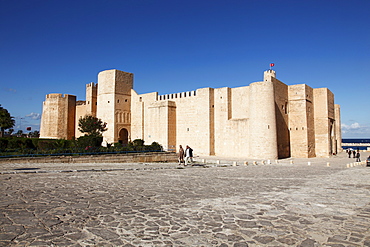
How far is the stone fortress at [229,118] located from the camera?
873 inches

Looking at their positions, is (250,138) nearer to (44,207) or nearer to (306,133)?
(306,133)

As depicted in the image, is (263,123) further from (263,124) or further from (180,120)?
(180,120)

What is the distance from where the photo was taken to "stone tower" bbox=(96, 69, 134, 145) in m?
28.0

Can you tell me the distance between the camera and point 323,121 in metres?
26.0

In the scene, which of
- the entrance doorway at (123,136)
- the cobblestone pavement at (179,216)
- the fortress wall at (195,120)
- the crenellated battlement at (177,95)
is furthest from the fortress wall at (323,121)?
the cobblestone pavement at (179,216)

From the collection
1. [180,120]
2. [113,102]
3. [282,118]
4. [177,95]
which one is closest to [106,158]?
[180,120]

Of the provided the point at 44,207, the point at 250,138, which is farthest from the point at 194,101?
the point at 44,207

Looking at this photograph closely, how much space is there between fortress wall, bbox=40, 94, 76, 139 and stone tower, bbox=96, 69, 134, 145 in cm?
671

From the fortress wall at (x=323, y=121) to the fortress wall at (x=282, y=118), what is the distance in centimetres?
310

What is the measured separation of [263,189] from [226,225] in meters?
3.08

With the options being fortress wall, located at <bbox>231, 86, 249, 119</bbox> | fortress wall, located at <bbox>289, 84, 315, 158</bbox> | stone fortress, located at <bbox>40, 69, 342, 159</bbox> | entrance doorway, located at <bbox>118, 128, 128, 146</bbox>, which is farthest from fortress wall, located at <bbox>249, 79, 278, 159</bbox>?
entrance doorway, located at <bbox>118, 128, 128, 146</bbox>

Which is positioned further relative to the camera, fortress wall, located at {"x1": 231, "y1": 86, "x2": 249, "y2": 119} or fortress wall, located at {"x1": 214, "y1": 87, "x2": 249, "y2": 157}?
→ fortress wall, located at {"x1": 231, "y1": 86, "x2": 249, "y2": 119}

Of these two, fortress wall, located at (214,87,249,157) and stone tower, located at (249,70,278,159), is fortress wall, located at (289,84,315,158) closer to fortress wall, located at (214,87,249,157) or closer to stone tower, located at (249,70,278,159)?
stone tower, located at (249,70,278,159)

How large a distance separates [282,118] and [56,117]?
24.6m
